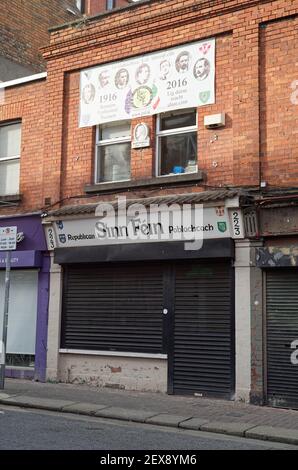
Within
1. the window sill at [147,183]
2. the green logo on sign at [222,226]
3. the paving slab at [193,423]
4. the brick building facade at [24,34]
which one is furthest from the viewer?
the brick building facade at [24,34]

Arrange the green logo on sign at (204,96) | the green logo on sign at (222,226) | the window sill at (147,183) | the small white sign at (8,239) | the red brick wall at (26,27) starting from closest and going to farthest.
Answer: the green logo on sign at (222,226), the window sill at (147,183), the green logo on sign at (204,96), the small white sign at (8,239), the red brick wall at (26,27)

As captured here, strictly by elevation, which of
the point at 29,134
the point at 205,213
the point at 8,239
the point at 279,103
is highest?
the point at 29,134

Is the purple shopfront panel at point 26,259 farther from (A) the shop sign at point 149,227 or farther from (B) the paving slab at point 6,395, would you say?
(B) the paving slab at point 6,395

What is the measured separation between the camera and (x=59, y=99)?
13297 millimetres

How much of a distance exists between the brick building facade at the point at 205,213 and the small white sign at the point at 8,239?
1.07 meters

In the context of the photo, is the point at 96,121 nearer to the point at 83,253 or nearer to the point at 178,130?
the point at 178,130

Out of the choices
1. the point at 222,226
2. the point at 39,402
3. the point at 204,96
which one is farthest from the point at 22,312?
the point at 204,96

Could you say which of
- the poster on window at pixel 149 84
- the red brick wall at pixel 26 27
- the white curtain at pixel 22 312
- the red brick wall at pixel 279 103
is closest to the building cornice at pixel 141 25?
the poster on window at pixel 149 84

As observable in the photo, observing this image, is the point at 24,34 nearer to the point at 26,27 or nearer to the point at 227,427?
the point at 26,27

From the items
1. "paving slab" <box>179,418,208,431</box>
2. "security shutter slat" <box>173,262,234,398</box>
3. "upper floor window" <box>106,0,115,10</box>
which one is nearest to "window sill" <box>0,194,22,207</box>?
"security shutter slat" <box>173,262,234,398</box>

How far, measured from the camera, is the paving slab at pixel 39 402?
389 inches

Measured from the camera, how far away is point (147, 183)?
38.8 ft

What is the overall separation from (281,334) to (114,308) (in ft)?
11.6

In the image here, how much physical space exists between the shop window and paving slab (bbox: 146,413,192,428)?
4.72 meters
